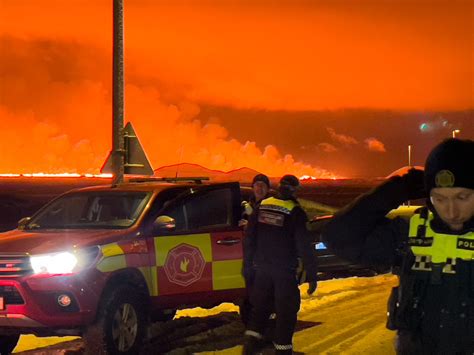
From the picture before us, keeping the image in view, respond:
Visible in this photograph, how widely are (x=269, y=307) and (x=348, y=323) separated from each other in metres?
3.10

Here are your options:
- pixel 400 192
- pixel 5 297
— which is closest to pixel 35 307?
pixel 5 297

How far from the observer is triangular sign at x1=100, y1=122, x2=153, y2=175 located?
12.2m

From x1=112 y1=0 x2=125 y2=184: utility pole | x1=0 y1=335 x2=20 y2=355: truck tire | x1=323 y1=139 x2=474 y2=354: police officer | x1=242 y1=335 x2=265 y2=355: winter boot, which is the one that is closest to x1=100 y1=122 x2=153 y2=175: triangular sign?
x1=112 y1=0 x2=125 y2=184: utility pole

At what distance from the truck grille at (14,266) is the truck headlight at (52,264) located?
0.05 metres

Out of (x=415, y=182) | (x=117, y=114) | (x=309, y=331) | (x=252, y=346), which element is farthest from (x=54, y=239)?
(x=415, y=182)

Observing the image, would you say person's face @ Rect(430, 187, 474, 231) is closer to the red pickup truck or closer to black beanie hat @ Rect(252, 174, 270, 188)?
the red pickup truck

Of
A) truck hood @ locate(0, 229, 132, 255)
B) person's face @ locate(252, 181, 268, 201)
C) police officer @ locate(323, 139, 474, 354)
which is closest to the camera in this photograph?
police officer @ locate(323, 139, 474, 354)

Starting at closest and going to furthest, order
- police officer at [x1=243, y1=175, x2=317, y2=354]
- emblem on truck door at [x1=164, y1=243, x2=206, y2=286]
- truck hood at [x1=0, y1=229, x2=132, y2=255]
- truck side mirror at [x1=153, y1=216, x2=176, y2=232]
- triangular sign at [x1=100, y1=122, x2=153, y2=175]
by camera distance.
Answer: police officer at [x1=243, y1=175, x2=317, y2=354], truck hood at [x1=0, y1=229, x2=132, y2=255], truck side mirror at [x1=153, y1=216, x2=176, y2=232], emblem on truck door at [x1=164, y1=243, x2=206, y2=286], triangular sign at [x1=100, y1=122, x2=153, y2=175]

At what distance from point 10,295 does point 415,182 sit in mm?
5060

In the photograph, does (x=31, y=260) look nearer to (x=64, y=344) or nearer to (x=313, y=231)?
(x=64, y=344)

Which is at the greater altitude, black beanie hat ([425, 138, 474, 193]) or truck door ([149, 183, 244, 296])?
black beanie hat ([425, 138, 474, 193])

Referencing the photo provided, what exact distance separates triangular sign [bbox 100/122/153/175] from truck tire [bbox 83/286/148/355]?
4.51 m

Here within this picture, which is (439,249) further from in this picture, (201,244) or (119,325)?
(201,244)

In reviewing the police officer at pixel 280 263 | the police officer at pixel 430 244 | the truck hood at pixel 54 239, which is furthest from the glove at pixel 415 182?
the truck hood at pixel 54 239
